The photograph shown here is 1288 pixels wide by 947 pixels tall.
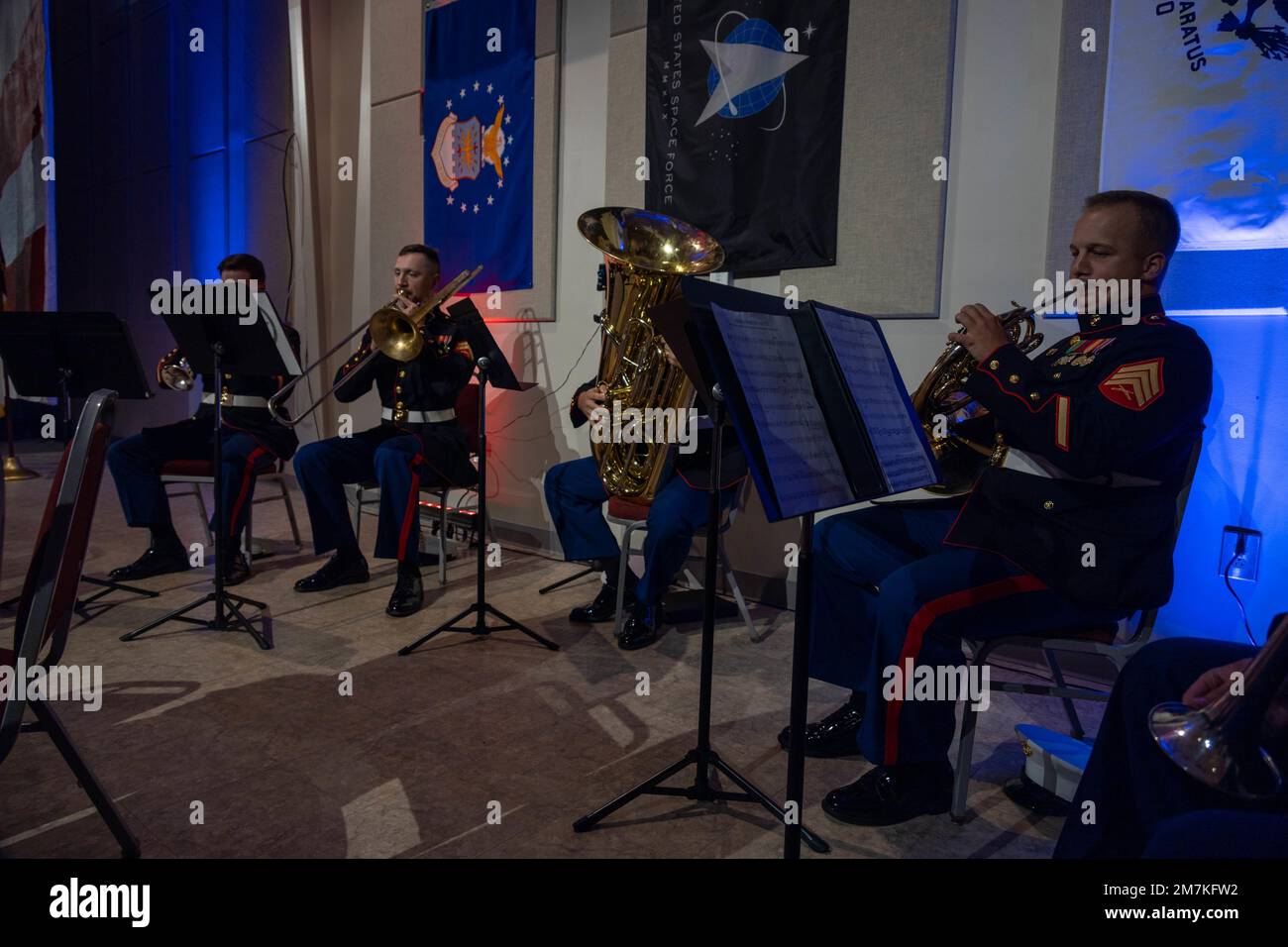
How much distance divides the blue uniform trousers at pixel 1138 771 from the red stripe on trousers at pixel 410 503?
2.83 meters

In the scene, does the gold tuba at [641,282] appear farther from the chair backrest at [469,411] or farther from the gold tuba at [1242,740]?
the gold tuba at [1242,740]

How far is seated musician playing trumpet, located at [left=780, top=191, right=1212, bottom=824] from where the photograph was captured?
1804mm

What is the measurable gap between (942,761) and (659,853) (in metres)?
0.73

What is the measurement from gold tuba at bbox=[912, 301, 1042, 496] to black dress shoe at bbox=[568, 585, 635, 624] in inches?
A: 59.9

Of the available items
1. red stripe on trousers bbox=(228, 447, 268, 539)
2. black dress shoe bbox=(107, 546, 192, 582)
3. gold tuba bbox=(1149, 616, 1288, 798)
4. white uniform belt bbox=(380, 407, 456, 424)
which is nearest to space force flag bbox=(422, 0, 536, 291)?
white uniform belt bbox=(380, 407, 456, 424)

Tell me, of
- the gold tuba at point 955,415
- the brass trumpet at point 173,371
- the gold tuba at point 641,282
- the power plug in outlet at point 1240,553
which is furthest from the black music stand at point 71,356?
the power plug in outlet at point 1240,553

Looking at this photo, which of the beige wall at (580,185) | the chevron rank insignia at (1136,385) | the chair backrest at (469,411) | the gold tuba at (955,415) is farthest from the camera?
the chair backrest at (469,411)

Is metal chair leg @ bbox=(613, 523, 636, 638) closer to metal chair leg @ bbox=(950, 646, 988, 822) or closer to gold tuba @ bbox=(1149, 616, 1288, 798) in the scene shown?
metal chair leg @ bbox=(950, 646, 988, 822)

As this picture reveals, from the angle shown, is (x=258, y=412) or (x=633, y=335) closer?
(x=633, y=335)

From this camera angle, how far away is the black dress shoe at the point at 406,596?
3492mm

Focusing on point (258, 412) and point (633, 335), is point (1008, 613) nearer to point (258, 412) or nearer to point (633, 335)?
point (633, 335)

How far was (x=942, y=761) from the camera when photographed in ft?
6.55

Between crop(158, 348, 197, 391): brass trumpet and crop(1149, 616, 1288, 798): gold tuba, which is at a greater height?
crop(158, 348, 197, 391): brass trumpet
